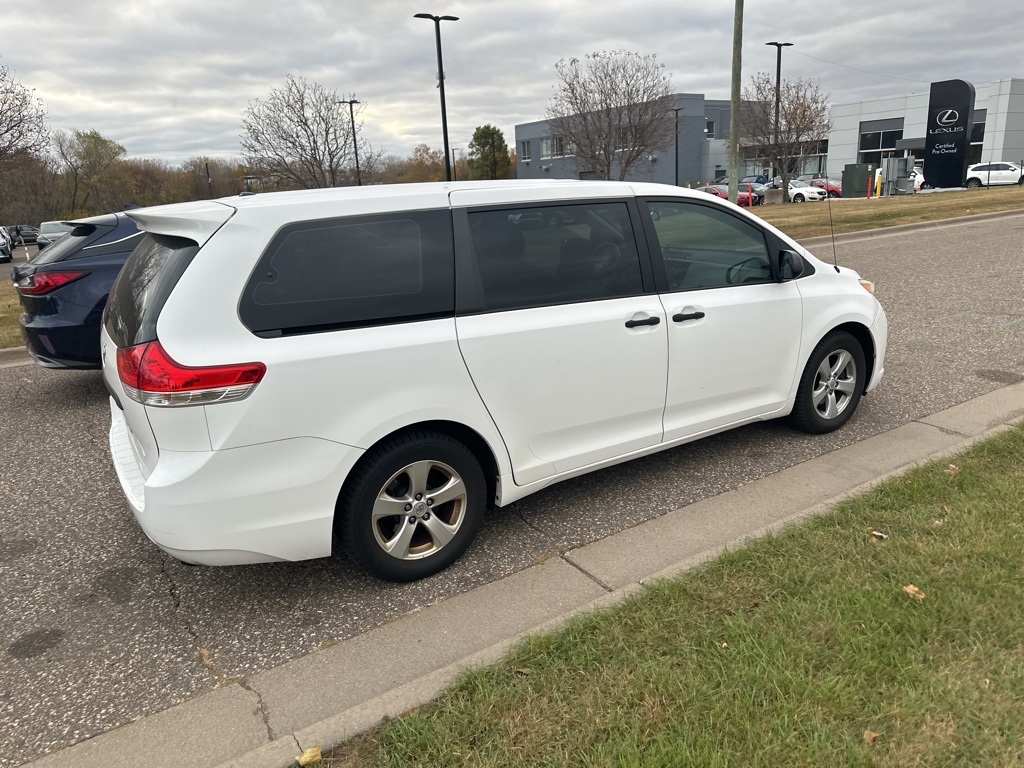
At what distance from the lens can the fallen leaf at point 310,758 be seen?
7.42ft

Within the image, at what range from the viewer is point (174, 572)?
357cm

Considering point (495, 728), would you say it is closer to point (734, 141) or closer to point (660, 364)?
point (660, 364)

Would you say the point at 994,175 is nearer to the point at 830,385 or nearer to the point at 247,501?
the point at 830,385

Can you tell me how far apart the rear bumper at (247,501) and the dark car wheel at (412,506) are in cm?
11

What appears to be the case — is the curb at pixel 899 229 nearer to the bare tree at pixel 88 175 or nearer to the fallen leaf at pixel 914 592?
the fallen leaf at pixel 914 592

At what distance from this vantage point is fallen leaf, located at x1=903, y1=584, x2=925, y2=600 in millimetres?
2843

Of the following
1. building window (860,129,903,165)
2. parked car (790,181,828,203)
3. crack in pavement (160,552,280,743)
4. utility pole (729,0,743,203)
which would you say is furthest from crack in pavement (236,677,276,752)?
building window (860,129,903,165)

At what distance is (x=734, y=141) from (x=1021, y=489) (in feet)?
51.1

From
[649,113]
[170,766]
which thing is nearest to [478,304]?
[170,766]

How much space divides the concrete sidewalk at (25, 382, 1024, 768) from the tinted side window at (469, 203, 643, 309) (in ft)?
4.12

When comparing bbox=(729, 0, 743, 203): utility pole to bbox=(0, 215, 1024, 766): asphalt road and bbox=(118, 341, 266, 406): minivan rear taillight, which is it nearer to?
bbox=(0, 215, 1024, 766): asphalt road

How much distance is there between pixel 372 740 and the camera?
2.36 meters

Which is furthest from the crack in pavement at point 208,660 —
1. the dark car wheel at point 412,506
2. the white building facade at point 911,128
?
the white building facade at point 911,128

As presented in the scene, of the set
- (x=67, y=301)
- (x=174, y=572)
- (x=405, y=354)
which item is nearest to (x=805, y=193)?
(x=67, y=301)
